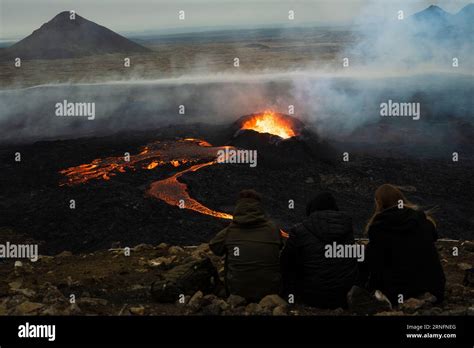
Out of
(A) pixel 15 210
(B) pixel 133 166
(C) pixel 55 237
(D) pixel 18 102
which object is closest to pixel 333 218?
(C) pixel 55 237

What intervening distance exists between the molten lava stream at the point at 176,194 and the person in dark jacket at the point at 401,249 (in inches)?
332

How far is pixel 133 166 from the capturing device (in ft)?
68.1

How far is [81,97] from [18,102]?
3.79m

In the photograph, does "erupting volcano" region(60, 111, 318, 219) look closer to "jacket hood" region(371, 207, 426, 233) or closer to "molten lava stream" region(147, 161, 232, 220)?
"molten lava stream" region(147, 161, 232, 220)

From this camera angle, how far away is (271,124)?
2508cm

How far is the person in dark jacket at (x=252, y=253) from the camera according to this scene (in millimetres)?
8680

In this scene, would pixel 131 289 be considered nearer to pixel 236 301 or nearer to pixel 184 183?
pixel 236 301

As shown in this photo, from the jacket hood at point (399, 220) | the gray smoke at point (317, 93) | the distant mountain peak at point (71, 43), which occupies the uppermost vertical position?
the distant mountain peak at point (71, 43)

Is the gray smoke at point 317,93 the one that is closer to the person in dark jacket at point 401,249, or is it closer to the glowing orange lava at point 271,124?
the glowing orange lava at point 271,124

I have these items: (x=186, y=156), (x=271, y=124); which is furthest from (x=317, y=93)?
(x=186, y=156)

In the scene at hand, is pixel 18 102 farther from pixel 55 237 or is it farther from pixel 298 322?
pixel 298 322

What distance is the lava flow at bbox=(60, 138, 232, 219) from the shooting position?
17781 mm

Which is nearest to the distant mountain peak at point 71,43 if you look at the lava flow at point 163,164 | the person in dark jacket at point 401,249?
the lava flow at point 163,164

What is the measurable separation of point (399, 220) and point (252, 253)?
2.09 m
